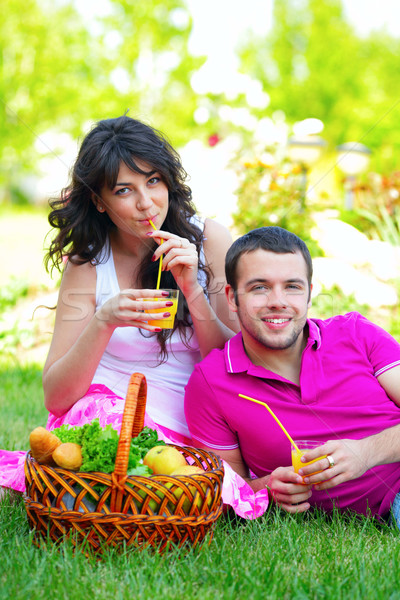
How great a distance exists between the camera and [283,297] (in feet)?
8.86

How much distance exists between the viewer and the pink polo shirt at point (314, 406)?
2.63 metres

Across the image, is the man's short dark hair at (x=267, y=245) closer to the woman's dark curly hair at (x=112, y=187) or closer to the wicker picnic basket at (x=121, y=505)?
the woman's dark curly hair at (x=112, y=187)

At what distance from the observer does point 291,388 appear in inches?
107

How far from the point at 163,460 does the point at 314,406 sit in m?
0.72

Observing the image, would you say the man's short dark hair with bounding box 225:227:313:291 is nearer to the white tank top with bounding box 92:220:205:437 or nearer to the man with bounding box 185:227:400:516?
the man with bounding box 185:227:400:516

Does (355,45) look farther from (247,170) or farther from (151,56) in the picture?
(247,170)

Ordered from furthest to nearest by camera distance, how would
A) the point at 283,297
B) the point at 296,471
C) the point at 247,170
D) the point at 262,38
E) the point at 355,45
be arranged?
the point at 262,38 < the point at 355,45 < the point at 247,170 < the point at 283,297 < the point at 296,471

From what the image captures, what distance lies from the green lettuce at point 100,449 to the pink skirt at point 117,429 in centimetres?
37

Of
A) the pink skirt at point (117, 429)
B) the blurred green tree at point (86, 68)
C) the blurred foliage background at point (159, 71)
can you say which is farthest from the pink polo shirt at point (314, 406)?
the blurred green tree at point (86, 68)

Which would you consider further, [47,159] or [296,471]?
[47,159]

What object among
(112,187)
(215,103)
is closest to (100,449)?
(112,187)

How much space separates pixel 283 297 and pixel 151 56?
15.7 meters

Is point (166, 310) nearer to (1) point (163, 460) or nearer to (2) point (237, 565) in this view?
(1) point (163, 460)

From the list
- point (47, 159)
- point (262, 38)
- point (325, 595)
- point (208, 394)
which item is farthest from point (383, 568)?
point (262, 38)
